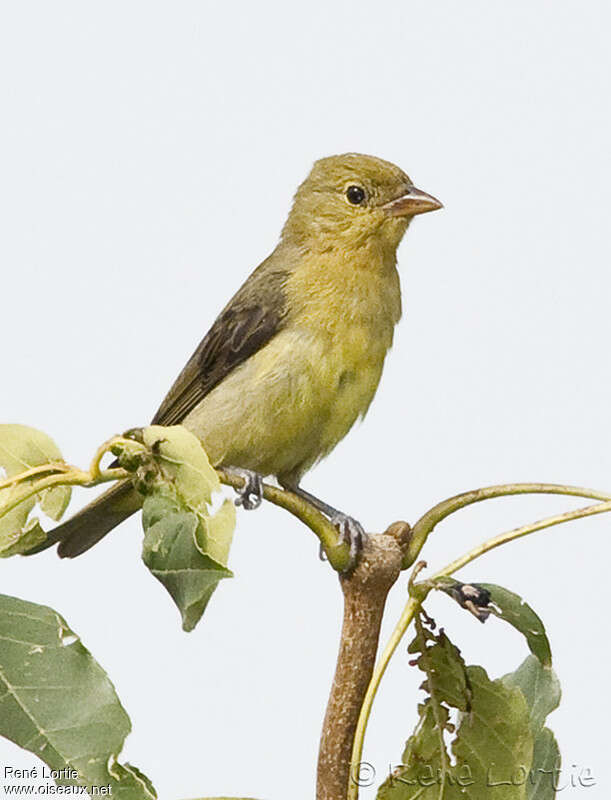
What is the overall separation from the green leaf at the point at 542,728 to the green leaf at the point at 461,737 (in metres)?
0.14

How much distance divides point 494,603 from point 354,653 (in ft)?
1.06

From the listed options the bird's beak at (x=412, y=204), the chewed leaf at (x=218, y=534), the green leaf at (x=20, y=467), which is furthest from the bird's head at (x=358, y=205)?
the chewed leaf at (x=218, y=534)

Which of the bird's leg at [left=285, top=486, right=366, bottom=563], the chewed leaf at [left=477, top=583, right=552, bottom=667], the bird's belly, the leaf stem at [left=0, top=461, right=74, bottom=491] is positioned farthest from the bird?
the leaf stem at [left=0, top=461, right=74, bottom=491]

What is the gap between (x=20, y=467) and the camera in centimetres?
242

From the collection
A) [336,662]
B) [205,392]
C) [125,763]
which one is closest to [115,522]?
[205,392]

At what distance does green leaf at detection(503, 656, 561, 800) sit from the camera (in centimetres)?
286

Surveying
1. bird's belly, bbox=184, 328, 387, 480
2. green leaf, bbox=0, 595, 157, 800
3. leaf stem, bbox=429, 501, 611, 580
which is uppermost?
bird's belly, bbox=184, 328, 387, 480

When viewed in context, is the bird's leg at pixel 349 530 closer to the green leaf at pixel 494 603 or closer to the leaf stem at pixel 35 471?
the green leaf at pixel 494 603

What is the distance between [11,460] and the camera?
95.2 inches

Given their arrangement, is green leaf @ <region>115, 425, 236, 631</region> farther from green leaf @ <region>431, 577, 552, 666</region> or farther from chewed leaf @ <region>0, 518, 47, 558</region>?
green leaf @ <region>431, 577, 552, 666</region>

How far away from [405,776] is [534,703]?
0.36 metres

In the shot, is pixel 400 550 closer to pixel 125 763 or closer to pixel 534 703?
pixel 534 703

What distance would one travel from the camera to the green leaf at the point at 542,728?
112 inches

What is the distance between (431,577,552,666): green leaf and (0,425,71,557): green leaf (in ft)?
2.64
